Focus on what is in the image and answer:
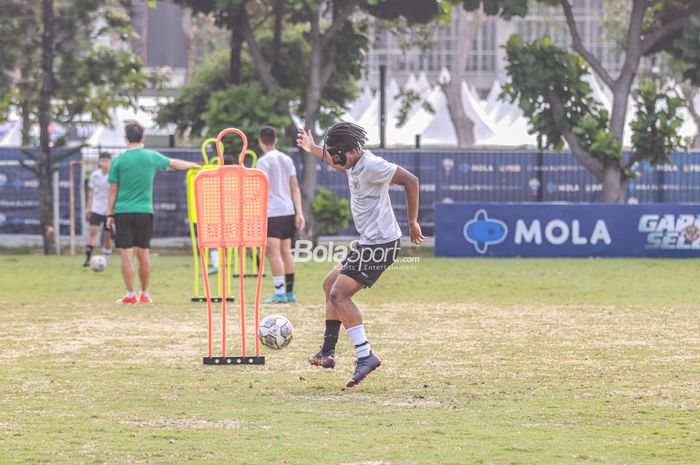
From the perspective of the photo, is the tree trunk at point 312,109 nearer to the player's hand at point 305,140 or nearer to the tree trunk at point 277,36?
the tree trunk at point 277,36

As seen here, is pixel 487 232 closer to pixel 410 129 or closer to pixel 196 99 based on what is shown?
pixel 196 99

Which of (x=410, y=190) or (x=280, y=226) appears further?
(x=280, y=226)

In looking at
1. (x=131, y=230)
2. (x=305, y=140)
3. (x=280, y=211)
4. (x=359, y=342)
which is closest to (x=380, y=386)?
(x=359, y=342)

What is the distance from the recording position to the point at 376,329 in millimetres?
13703

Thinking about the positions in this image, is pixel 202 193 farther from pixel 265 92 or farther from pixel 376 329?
pixel 265 92

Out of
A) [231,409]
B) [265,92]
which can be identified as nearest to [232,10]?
[265,92]

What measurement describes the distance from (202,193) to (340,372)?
169 cm

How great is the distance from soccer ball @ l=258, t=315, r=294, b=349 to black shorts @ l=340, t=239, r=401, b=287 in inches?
44.3

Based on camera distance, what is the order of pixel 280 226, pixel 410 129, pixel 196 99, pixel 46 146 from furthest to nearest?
pixel 410 129 → pixel 196 99 → pixel 46 146 → pixel 280 226

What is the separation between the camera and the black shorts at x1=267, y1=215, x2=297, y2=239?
15867mm

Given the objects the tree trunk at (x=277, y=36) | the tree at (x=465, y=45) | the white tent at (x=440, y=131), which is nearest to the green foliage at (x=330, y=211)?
the tree trunk at (x=277, y=36)

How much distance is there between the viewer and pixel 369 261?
32.2ft

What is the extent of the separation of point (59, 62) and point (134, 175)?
14.5 m

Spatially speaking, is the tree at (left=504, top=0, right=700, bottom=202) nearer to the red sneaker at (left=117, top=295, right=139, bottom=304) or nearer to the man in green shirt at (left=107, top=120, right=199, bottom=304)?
the red sneaker at (left=117, top=295, right=139, bottom=304)
